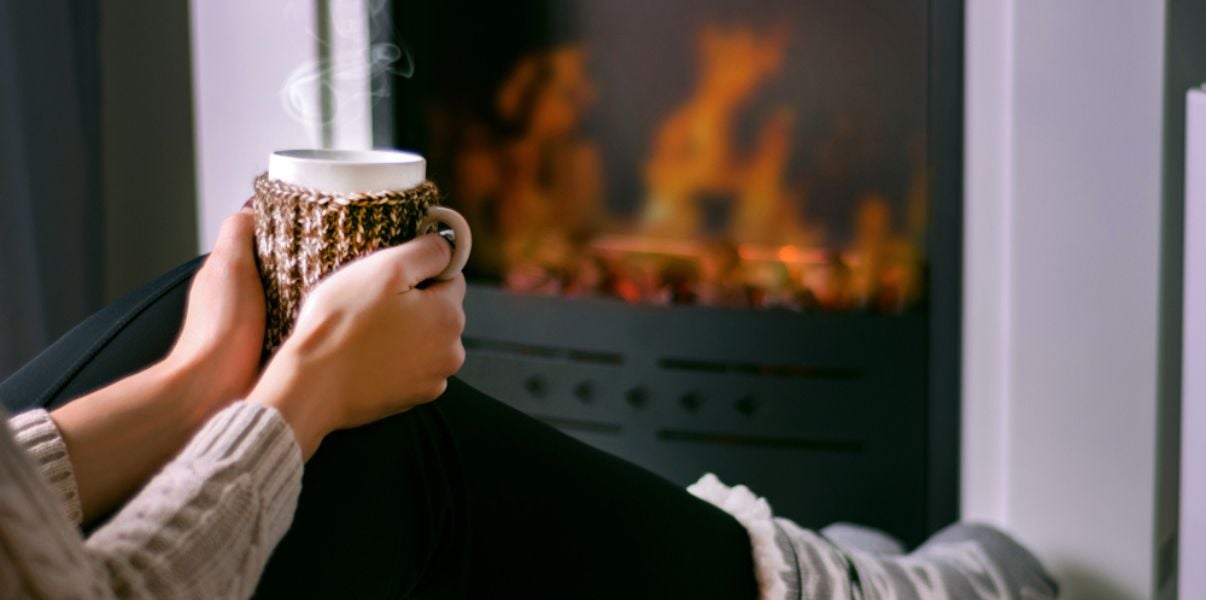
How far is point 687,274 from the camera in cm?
179

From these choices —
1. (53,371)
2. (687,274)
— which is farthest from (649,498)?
(687,274)

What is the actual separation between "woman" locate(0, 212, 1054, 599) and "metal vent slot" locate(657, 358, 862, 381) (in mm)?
563

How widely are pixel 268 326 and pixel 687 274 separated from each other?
0.93 metres

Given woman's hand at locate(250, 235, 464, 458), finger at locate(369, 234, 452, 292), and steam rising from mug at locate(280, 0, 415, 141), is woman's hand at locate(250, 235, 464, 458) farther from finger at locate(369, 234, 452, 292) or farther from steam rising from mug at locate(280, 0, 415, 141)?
steam rising from mug at locate(280, 0, 415, 141)

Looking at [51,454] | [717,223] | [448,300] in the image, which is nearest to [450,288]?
[448,300]

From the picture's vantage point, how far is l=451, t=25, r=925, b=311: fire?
67.7 inches

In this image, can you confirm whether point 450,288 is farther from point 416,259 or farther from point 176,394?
point 176,394

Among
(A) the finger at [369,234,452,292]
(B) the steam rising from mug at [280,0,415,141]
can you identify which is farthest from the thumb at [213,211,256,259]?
(B) the steam rising from mug at [280,0,415,141]

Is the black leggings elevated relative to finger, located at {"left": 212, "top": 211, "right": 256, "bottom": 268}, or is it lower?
lower

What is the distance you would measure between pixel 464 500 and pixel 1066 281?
82cm

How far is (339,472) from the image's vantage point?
87 cm

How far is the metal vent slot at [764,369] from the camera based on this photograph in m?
1.65

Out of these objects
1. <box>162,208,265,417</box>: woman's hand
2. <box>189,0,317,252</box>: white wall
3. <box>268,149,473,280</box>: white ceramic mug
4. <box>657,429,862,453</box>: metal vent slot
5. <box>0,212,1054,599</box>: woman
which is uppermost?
<box>189,0,317,252</box>: white wall

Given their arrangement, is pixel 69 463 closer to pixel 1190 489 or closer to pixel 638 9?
pixel 1190 489
